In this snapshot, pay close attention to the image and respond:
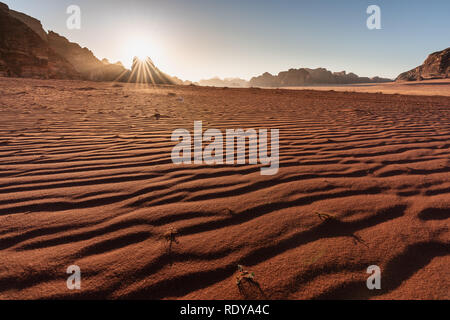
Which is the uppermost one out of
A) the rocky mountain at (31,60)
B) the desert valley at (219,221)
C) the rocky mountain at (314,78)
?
the rocky mountain at (314,78)

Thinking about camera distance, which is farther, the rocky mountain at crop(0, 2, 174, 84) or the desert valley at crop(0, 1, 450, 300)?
the rocky mountain at crop(0, 2, 174, 84)

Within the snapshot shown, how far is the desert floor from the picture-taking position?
1.12m

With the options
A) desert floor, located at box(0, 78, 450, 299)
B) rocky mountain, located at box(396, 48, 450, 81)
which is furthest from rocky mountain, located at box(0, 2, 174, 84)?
rocky mountain, located at box(396, 48, 450, 81)

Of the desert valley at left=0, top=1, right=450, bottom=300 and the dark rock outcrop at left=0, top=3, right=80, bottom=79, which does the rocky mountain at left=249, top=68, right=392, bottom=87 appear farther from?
the desert valley at left=0, top=1, right=450, bottom=300

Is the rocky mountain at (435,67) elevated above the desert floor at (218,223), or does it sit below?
above

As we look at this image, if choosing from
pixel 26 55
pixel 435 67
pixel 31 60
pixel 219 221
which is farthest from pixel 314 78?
pixel 219 221

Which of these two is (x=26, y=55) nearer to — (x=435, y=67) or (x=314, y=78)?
(x=435, y=67)

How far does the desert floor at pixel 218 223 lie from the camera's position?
3.68 feet

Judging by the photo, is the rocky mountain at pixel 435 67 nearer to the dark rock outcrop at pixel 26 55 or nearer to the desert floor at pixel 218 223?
the desert floor at pixel 218 223

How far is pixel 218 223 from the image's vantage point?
5.07 ft

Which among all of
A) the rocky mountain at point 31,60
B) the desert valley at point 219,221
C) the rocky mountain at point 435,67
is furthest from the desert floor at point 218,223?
the rocky mountain at point 435,67
